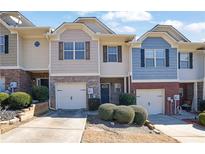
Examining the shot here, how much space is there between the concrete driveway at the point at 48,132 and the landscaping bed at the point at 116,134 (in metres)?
0.46

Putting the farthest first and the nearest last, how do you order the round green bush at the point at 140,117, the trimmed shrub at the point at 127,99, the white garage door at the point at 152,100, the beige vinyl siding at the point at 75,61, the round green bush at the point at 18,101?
the white garage door at the point at 152,100 → the beige vinyl siding at the point at 75,61 → the trimmed shrub at the point at 127,99 → the round green bush at the point at 18,101 → the round green bush at the point at 140,117

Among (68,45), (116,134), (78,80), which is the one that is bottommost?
(116,134)

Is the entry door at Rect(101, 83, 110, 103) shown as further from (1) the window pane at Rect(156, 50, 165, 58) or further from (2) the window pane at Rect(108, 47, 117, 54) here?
(1) the window pane at Rect(156, 50, 165, 58)

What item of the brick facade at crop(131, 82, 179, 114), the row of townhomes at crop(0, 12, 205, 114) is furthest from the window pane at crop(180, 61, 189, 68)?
the brick facade at crop(131, 82, 179, 114)

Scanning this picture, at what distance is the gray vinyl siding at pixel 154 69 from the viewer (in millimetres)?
21859

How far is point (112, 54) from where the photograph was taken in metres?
22.6

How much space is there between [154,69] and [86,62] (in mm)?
4989

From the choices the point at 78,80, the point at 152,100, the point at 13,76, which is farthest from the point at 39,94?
the point at 152,100

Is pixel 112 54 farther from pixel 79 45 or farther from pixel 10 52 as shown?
pixel 10 52

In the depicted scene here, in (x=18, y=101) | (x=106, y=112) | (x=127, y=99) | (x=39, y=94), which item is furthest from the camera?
(x=127, y=99)

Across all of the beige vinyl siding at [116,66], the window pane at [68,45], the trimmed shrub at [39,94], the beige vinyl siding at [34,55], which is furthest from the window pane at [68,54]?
the trimmed shrub at [39,94]

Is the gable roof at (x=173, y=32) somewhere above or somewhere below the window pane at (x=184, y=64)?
above

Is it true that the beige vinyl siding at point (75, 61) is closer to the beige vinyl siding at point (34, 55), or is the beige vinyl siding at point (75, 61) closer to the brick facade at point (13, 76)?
the beige vinyl siding at point (34, 55)
